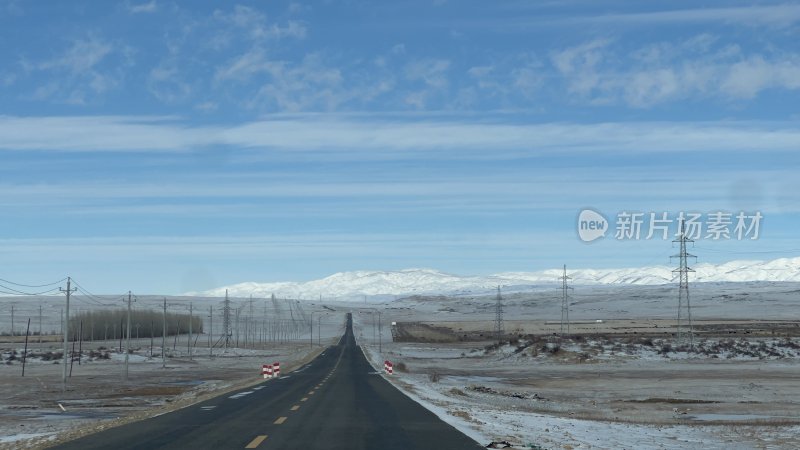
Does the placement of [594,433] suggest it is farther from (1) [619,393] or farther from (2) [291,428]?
(1) [619,393]

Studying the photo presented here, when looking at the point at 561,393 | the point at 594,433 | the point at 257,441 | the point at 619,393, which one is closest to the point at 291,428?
the point at 257,441

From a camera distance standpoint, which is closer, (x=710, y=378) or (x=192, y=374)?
(x=710, y=378)

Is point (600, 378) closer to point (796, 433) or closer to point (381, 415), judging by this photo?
point (796, 433)

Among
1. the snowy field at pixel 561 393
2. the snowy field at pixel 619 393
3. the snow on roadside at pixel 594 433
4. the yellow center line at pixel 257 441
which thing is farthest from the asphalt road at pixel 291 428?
the snowy field at pixel 619 393

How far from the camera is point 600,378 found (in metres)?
66.7

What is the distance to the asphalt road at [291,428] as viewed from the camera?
19453 millimetres

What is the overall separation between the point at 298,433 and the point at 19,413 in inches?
839

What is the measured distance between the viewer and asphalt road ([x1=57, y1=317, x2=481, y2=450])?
19453mm

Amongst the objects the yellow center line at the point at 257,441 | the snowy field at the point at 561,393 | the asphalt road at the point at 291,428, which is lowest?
the snowy field at the point at 561,393

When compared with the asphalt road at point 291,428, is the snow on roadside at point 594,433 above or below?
below

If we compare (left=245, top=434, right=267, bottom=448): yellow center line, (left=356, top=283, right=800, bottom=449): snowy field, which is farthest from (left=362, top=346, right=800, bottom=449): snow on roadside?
(left=245, top=434, right=267, bottom=448): yellow center line

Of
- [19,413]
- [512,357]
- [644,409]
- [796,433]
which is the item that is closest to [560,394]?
[644,409]

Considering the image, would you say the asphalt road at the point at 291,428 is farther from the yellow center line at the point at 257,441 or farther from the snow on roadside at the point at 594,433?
the snow on roadside at the point at 594,433

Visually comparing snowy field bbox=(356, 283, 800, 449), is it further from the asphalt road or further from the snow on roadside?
the asphalt road
